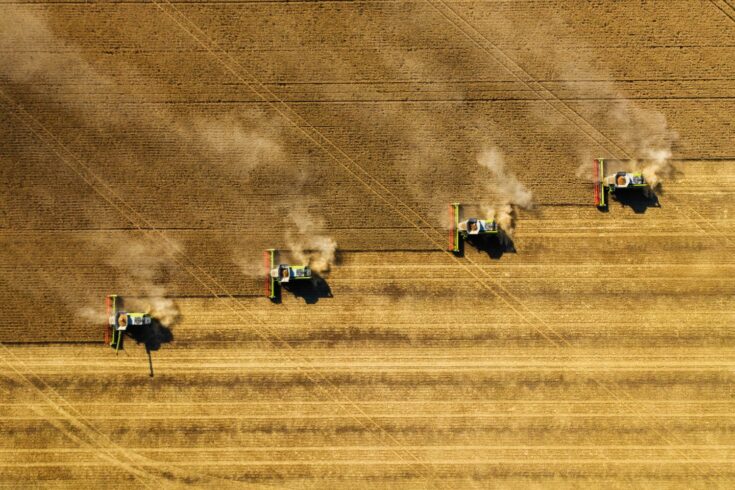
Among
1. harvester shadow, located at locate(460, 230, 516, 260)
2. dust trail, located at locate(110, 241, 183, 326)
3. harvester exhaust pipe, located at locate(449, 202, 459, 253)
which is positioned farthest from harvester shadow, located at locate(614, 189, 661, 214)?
dust trail, located at locate(110, 241, 183, 326)

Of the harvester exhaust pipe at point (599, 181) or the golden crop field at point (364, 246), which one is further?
the harvester exhaust pipe at point (599, 181)

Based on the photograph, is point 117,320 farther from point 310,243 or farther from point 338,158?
point 338,158

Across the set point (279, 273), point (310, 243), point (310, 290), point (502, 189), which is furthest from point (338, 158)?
point (502, 189)

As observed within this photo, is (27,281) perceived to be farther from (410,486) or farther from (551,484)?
(551,484)

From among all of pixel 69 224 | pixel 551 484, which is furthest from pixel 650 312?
pixel 69 224

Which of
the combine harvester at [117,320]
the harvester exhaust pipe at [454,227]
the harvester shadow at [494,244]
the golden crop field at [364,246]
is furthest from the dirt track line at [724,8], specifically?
the combine harvester at [117,320]

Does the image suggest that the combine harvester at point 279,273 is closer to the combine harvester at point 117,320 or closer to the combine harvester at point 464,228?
the combine harvester at point 117,320
